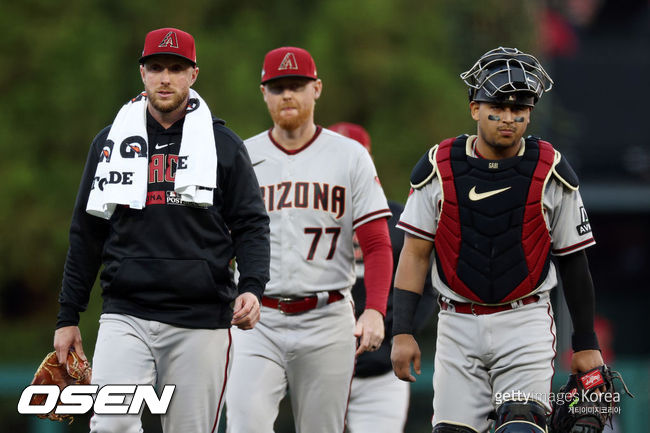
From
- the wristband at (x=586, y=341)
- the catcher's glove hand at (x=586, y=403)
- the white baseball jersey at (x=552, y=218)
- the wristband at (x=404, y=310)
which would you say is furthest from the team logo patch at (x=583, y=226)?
the wristband at (x=404, y=310)

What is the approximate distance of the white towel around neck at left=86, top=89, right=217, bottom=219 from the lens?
588cm

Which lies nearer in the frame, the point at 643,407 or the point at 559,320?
the point at 643,407

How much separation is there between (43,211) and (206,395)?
9406mm

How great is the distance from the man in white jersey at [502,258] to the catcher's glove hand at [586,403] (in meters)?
0.11

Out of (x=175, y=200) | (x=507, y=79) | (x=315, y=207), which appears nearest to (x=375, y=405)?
(x=315, y=207)

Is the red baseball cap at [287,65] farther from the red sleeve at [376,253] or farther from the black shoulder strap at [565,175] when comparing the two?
the black shoulder strap at [565,175]

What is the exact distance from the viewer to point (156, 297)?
231 inches

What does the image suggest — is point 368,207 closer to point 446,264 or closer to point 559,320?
point 446,264

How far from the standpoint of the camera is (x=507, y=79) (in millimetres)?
5840

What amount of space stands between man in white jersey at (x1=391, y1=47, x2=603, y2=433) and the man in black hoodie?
0.96 m

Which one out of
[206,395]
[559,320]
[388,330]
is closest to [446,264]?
[206,395]

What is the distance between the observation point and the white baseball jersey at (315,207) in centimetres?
716

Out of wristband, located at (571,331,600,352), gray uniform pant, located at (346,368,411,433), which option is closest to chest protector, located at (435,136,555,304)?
wristband, located at (571,331,600,352)

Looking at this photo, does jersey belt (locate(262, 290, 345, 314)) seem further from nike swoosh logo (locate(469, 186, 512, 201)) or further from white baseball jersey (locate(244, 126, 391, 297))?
nike swoosh logo (locate(469, 186, 512, 201))
